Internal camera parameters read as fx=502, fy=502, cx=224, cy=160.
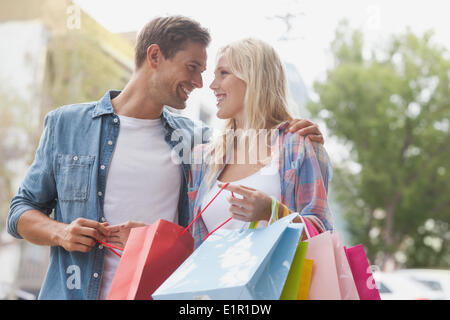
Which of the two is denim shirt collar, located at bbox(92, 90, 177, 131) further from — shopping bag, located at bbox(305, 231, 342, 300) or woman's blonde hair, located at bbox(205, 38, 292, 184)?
shopping bag, located at bbox(305, 231, 342, 300)

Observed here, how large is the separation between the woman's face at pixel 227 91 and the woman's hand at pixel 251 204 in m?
0.78

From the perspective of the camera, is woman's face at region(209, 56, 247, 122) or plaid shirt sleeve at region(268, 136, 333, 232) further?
woman's face at region(209, 56, 247, 122)

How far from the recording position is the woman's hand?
49.1 inches

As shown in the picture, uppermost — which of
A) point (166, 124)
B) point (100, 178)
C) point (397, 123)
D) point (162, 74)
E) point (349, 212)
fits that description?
point (162, 74)

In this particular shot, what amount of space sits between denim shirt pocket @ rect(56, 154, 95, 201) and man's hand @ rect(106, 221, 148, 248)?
346 millimetres

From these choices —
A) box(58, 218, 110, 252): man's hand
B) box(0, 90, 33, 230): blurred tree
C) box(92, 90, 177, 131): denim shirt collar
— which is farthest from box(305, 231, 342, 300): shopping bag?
box(0, 90, 33, 230): blurred tree

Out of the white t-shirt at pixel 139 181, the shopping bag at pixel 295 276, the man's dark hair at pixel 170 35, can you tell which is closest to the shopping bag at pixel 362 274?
the shopping bag at pixel 295 276

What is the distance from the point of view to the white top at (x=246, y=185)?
1687mm

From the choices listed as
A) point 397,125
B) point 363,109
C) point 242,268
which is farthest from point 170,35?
point 397,125

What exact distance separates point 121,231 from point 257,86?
785 mm
